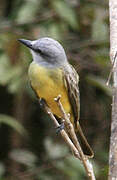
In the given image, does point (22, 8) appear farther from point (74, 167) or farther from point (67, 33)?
point (74, 167)

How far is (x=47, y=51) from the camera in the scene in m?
2.85

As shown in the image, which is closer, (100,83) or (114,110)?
(114,110)

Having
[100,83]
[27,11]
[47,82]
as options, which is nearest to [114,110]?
[47,82]

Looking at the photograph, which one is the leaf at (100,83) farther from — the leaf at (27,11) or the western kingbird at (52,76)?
the western kingbird at (52,76)

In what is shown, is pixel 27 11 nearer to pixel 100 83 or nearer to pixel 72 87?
pixel 100 83

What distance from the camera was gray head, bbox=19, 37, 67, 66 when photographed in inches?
109

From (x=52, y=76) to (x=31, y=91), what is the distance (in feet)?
4.50

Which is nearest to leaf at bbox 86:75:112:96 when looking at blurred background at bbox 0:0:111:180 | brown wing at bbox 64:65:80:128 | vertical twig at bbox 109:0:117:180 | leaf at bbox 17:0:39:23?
blurred background at bbox 0:0:111:180

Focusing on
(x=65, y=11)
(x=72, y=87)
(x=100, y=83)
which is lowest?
(x=100, y=83)

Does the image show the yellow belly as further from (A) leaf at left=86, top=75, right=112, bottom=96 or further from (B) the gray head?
(A) leaf at left=86, top=75, right=112, bottom=96

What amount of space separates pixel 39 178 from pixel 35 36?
124 centimetres

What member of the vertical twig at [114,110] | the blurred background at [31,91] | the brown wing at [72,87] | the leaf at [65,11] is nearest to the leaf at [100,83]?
the blurred background at [31,91]

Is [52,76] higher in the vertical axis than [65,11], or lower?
higher

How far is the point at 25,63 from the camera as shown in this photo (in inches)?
167
